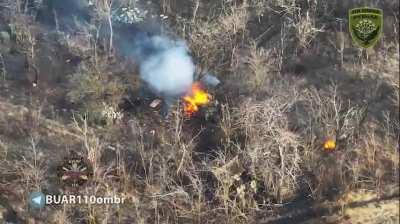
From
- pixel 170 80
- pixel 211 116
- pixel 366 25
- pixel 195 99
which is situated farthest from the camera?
pixel 366 25

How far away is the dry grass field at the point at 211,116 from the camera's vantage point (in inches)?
379

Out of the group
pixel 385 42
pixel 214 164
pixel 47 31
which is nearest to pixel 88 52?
pixel 47 31

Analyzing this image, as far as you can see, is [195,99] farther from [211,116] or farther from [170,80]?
[170,80]

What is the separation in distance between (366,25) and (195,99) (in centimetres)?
397

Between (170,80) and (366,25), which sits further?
(366,25)

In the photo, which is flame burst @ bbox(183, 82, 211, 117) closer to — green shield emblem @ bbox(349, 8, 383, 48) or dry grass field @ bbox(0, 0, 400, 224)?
dry grass field @ bbox(0, 0, 400, 224)

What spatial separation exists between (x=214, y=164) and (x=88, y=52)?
328 centimetres

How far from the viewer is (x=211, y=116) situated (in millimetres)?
10812

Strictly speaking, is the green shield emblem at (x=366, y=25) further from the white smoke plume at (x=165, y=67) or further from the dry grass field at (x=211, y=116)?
the white smoke plume at (x=165, y=67)

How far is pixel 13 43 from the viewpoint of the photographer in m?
11.5

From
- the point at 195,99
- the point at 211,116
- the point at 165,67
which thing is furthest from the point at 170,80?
the point at 211,116

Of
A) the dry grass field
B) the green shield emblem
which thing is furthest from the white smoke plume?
the green shield emblem

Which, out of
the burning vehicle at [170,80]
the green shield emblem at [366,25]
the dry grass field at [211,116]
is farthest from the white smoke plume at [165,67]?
the green shield emblem at [366,25]

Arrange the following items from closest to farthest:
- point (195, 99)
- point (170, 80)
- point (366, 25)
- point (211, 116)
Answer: point (211, 116), point (195, 99), point (170, 80), point (366, 25)
